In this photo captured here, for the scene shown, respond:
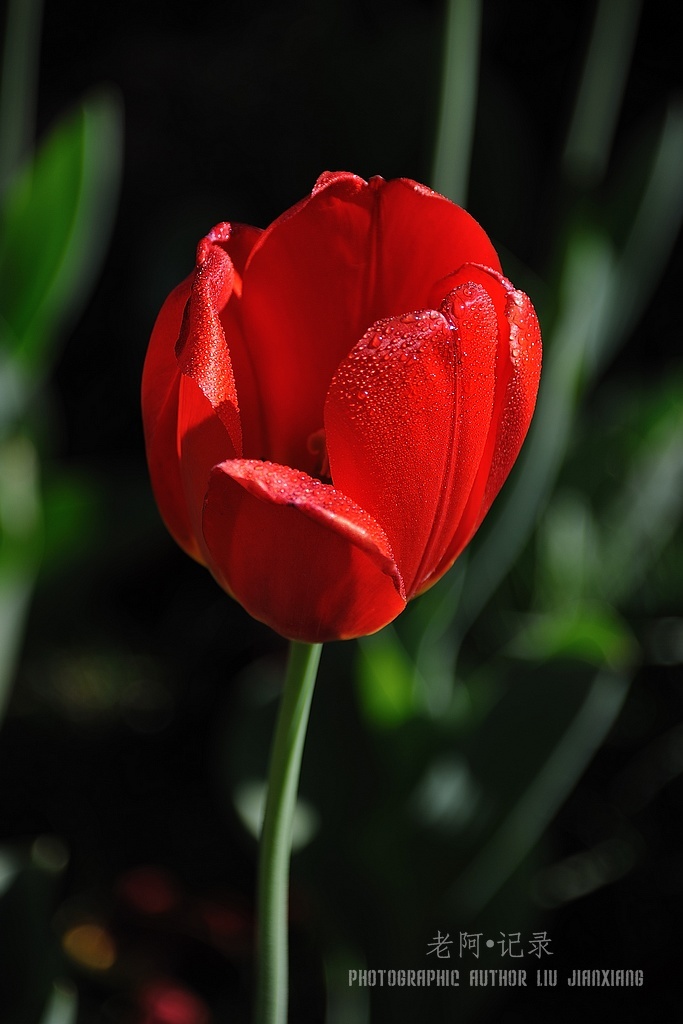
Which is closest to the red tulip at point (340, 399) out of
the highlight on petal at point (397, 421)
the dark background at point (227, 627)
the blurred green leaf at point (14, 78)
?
the highlight on petal at point (397, 421)

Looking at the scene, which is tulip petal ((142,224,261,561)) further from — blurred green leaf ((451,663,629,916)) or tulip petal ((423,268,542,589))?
blurred green leaf ((451,663,629,916))

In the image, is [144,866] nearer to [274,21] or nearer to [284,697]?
[284,697]

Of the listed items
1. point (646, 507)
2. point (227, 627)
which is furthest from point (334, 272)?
point (227, 627)

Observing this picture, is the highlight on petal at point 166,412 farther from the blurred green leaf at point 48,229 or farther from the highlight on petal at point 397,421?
the blurred green leaf at point 48,229

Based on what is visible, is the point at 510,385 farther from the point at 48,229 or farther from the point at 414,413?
the point at 48,229

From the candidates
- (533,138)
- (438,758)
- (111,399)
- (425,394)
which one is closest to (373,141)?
(533,138)
